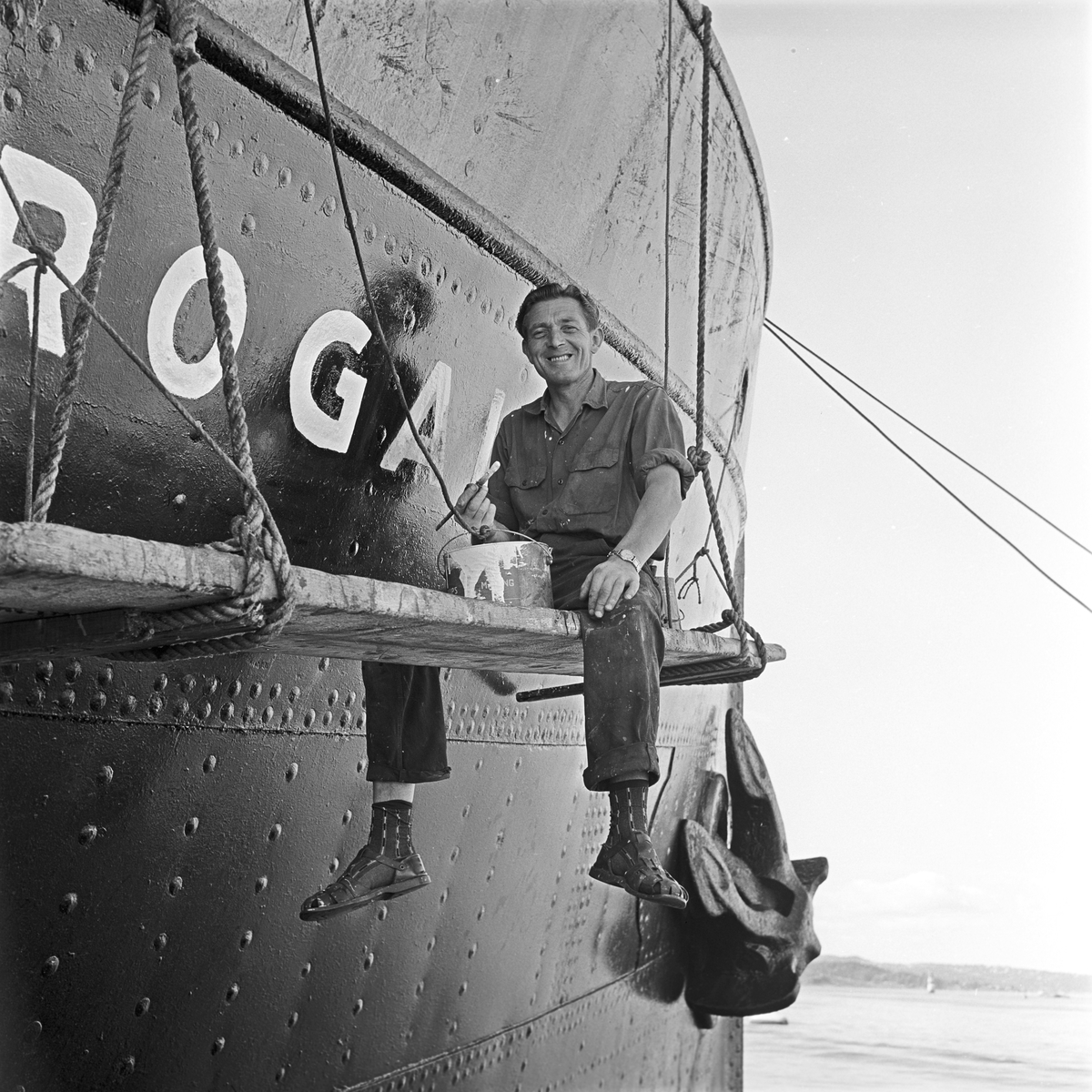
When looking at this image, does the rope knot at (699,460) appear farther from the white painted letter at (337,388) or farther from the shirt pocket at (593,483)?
the white painted letter at (337,388)

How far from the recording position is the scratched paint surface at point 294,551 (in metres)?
2.12

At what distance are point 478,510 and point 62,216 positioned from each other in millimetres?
1016

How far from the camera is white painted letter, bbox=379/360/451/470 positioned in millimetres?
2889

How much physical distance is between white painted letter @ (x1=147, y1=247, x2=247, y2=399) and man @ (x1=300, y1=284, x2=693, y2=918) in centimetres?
59

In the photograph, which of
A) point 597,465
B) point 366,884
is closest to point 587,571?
point 597,465

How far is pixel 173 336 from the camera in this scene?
88.6 inches

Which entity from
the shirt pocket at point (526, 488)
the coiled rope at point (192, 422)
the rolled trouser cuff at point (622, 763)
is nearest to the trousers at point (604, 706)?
the rolled trouser cuff at point (622, 763)

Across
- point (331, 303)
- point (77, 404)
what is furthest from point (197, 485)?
point (331, 303)

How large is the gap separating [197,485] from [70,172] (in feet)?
2.01

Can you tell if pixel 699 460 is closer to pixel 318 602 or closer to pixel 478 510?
pixel 478 510

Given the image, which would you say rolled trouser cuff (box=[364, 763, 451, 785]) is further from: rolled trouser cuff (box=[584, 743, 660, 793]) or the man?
rolled trouser cuff (box=[584, 743, 660, 793])

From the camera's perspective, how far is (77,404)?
82.9 inches

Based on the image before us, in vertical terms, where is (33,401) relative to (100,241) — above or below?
below

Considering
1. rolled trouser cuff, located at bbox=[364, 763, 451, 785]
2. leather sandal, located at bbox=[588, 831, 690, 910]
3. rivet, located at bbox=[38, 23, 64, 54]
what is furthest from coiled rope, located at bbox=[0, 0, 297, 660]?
leather sandal, located at bbox=[588, 831, 690, 910]
